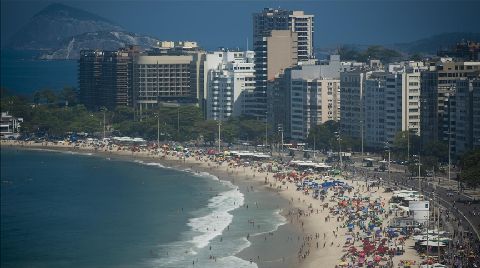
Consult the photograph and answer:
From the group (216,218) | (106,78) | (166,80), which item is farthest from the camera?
(106,78)

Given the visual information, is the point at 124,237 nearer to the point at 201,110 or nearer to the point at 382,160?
the point at 382,160

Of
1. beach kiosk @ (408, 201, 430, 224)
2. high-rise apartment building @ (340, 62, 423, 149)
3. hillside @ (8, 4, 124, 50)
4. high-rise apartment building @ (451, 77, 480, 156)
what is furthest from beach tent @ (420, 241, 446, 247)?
hillside @ (8, 4, 124, 50)

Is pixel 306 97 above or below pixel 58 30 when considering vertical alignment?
below

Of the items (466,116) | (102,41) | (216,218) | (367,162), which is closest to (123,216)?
(216,218)

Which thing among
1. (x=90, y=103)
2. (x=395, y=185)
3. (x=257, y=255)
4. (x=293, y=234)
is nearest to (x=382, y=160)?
(x=395, y=185)

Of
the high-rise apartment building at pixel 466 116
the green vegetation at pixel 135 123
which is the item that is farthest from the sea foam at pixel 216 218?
the green vegetation at pixel 135 123

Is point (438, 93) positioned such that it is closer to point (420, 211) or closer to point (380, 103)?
point (380, 103)

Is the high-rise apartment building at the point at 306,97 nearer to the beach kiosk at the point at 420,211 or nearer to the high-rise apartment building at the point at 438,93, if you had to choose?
the high-rise apartment building at the point at 438,93

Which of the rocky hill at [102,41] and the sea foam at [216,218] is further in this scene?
the rocky hill at [102,41]
